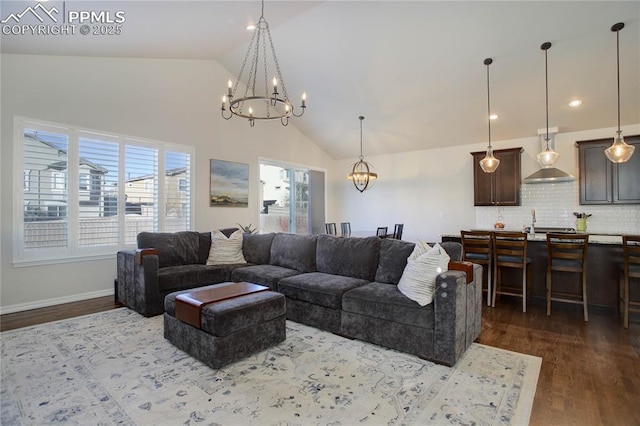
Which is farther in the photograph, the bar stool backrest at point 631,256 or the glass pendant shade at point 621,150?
the glass pendant shade at point 621,150

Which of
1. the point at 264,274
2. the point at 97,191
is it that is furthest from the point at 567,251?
the point at 97,191

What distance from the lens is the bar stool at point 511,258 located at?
13.2 ft

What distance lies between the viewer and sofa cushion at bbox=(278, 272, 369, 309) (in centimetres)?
319

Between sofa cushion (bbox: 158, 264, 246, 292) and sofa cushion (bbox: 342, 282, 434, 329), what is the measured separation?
2.10 m

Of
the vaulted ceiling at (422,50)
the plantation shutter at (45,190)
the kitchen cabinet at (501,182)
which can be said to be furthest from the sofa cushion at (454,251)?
the plantation shutter at (45,190)

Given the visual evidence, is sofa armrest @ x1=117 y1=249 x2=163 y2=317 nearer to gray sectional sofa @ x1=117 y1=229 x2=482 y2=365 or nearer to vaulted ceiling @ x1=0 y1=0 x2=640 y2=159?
gray sectional sofa @ x1=117 y1=229 x2=482 y2=365

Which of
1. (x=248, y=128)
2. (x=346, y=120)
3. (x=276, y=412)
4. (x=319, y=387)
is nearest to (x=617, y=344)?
(x=319, y=387)

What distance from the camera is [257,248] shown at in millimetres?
4801

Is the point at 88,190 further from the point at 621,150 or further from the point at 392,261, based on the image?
the point at 621,150

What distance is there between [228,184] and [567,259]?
18.6 ft

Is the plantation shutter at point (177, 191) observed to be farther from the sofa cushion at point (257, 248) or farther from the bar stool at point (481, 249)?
the bar stool at point (481, 249)

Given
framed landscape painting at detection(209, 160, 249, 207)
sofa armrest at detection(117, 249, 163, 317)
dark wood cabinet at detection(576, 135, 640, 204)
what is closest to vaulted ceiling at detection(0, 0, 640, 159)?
dark wood cabinet at detection(576, 135, 640, 204)

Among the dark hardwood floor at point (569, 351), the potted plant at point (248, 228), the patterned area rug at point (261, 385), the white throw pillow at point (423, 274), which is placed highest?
the potted plant at point (248, 228)

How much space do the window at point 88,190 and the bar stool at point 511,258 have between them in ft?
16.9
